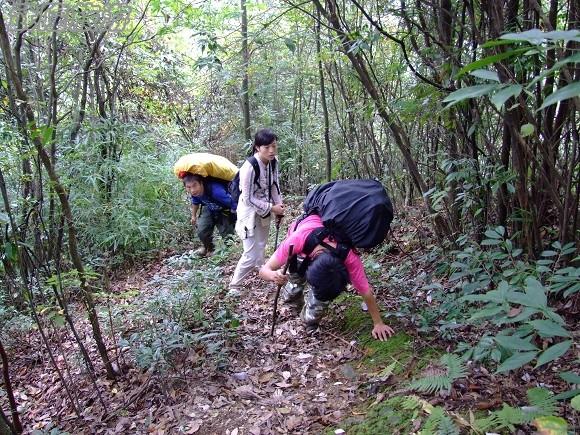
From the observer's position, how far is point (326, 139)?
7.20m

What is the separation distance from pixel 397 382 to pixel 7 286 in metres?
5.11

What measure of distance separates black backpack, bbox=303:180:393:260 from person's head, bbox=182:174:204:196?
3.00m

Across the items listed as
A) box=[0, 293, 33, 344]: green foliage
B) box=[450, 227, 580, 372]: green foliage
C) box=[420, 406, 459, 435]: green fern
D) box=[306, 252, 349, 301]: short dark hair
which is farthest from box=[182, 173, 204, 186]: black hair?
box=[420, 406, 459, 435]: green fern

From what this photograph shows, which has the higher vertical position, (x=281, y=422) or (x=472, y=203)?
(x=472, y=203)

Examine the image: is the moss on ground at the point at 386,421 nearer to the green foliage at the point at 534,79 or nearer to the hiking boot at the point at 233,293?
the green foliage at the point at 534,79

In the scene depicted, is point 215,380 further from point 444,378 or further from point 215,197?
point 215,197

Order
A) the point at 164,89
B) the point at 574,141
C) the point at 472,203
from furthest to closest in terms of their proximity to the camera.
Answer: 1. the point at 164,89
2. the point at 472,203
3. the point at 574,141

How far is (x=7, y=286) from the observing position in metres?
5.77

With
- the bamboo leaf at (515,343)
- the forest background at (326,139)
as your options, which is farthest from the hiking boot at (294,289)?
the bamboo leaf at (515,343)

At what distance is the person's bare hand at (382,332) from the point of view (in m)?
3.42

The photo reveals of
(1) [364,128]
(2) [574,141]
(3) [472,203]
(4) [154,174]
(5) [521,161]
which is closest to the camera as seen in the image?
(2) [574,141]

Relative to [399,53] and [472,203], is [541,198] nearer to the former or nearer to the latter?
[472,203]

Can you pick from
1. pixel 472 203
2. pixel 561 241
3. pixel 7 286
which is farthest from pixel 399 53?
pixel 7 286

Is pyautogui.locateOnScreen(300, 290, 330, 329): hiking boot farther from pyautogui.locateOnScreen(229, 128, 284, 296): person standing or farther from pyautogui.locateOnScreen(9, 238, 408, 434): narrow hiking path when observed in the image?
pyautogui.locateOnScreen(229, 128, 284, 296): person standing
